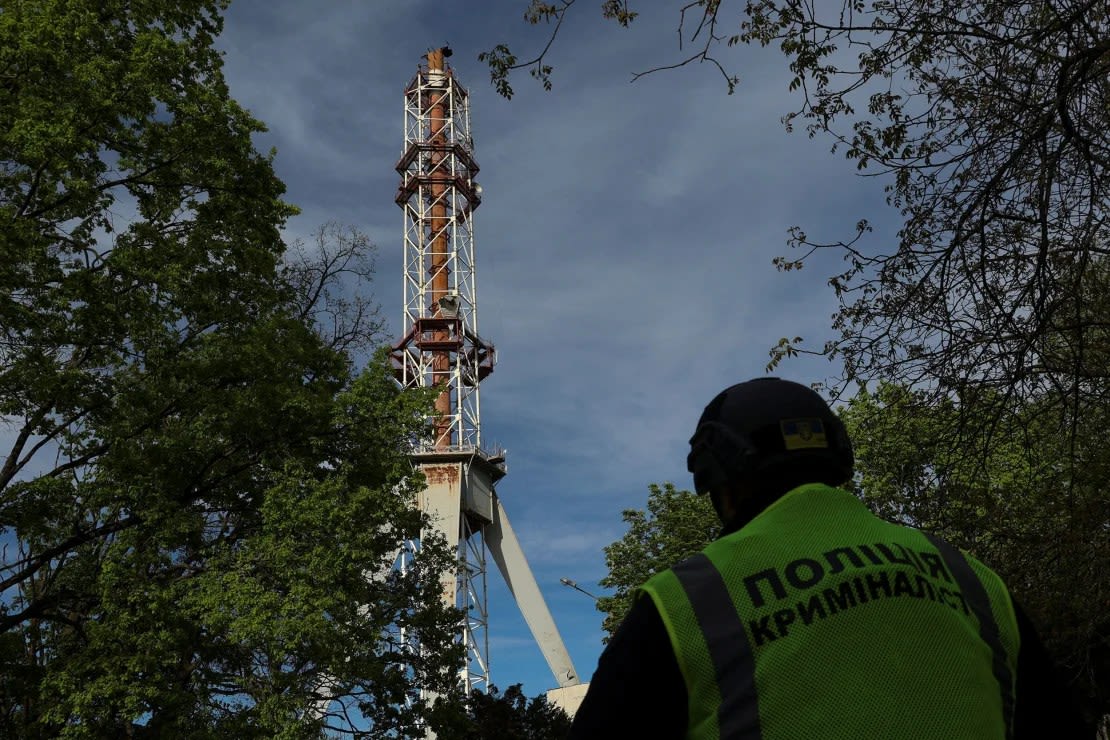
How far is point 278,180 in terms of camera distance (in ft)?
53.8

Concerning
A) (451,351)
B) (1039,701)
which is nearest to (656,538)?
(451,351)

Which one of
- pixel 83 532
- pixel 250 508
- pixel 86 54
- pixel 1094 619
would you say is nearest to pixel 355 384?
pixel 250 508

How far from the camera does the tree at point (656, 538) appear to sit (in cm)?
3084

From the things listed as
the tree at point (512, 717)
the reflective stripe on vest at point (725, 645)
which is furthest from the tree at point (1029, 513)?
the tree at point (512, 717)

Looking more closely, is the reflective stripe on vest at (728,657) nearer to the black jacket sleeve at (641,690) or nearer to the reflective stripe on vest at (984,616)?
the black jacket sleeve at (641,690)

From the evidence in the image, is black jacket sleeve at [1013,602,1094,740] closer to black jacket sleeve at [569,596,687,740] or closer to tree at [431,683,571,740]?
black jacket sleeve at [569,596,687,740]

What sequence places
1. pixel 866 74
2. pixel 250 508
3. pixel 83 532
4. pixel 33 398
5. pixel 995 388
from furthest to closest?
1. pixel 250 508
2. pixel 83 532
3. pixel 33 398
4. pixel 995 388
5. pixel 866 74

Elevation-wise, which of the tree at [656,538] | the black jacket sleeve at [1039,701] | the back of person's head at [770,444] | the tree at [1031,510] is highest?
the tree at [656,538]

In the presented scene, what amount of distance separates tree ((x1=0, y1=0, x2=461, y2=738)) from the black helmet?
12.1 m

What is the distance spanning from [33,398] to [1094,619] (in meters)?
13.4

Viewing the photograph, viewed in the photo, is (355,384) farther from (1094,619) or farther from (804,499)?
(804,499)

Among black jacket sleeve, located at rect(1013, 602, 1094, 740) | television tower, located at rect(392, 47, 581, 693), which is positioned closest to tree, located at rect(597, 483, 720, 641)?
television tower, located at rect(392, 47, 581, 693)

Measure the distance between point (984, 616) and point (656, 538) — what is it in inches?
1206

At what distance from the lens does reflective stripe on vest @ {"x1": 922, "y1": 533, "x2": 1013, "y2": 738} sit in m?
1.80
